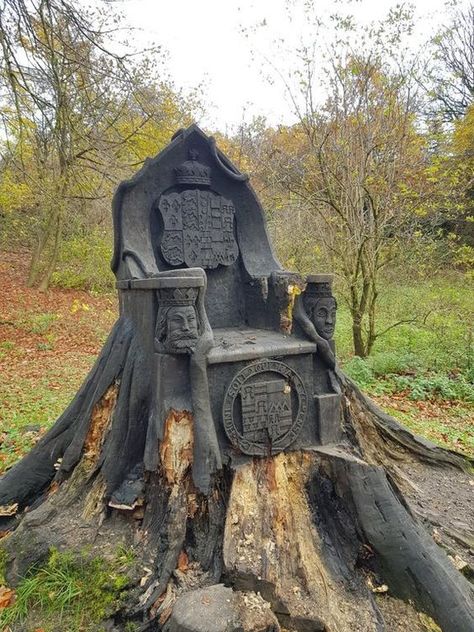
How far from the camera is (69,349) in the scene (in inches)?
364

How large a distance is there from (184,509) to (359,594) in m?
1.04

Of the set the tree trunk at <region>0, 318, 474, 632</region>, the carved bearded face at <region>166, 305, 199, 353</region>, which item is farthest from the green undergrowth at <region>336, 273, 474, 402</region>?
the carved bearded face at <region>166, 305, 199, 353</region>

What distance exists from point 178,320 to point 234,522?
118 cm

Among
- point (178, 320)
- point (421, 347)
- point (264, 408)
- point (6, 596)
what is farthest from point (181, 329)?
point (421, 347)

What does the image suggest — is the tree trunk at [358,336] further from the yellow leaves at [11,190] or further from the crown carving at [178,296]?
the yellow leaves at [11,190]

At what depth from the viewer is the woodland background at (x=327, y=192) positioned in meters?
5.47

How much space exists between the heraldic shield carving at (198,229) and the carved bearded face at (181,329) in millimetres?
1007

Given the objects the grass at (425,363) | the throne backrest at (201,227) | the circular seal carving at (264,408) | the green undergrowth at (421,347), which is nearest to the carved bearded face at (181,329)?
the circular seal carving at (264,408)

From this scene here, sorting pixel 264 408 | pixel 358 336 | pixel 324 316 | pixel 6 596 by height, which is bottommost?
pixel 6 596

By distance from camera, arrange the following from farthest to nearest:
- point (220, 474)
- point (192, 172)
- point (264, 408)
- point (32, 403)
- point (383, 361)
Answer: point (383, 361)
point (32, 403)
point (192, 172)
point (264, 408)
point (220, 474)

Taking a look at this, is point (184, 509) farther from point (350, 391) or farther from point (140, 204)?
point (140, 204)

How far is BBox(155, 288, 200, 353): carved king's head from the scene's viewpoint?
277cm

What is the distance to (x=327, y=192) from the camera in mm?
7746

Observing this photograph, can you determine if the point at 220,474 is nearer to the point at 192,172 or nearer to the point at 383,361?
the point at 192,172
